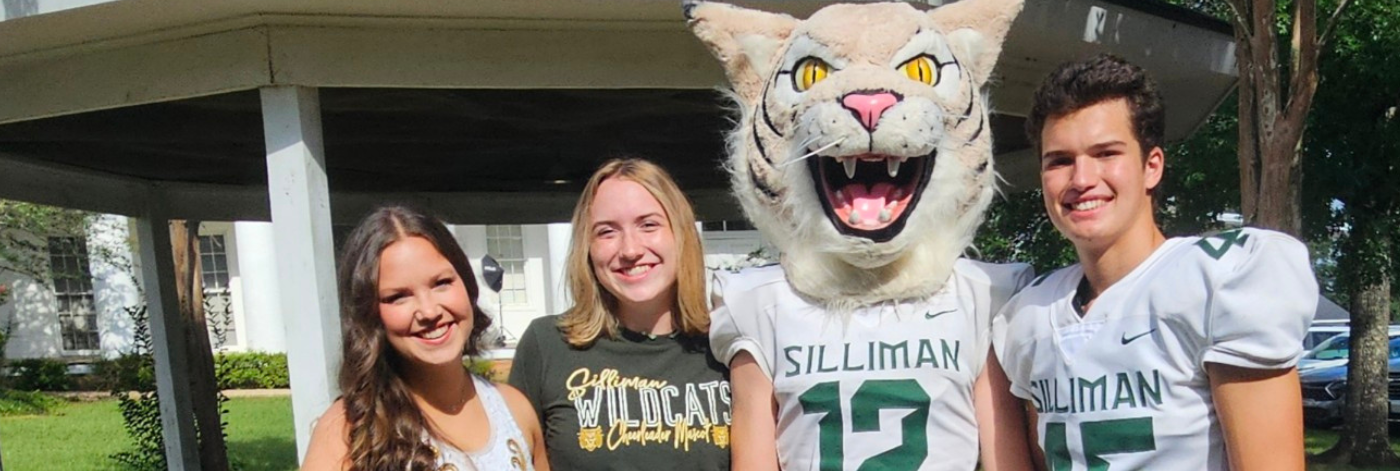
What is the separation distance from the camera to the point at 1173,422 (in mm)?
2287

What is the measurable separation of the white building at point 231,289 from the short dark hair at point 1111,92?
1865cm

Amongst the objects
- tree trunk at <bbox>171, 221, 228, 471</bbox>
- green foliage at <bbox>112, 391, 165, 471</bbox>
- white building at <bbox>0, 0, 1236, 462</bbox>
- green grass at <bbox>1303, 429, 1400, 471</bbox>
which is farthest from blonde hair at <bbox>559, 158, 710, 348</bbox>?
green grass at <bbox>1303, 429, 1400, 471</bbox>

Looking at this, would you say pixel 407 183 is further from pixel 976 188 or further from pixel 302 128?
pixel 976 188

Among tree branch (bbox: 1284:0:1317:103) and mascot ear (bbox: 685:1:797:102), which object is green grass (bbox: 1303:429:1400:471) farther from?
mascot ear (bbox: 685:1:797:102)

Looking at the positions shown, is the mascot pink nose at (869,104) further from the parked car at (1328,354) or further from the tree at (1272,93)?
the parked car at (1328,354)

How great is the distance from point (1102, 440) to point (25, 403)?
67.2ft

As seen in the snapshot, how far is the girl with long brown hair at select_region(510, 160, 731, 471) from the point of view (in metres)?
2.91

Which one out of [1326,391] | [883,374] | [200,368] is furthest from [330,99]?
[1326,391]

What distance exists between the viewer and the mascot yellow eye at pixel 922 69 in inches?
114

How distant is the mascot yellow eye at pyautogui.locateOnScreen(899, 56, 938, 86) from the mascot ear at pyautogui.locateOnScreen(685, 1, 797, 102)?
39cm

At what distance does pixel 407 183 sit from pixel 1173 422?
7.67 m

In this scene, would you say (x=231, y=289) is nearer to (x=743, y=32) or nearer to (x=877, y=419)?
(x=743, y=32)

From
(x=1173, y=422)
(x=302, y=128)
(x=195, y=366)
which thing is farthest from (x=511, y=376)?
(x=195, y=366)

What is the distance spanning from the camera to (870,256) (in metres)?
2.76
